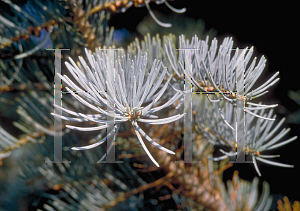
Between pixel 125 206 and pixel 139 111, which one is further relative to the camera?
pixel 125 206

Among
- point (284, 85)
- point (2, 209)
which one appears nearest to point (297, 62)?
point (284, 85)

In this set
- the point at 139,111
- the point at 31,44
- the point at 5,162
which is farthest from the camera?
the point at 5,162

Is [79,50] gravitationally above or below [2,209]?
above

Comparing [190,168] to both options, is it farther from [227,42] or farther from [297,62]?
[297,62]

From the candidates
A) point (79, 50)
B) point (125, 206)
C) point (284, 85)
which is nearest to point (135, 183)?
point (125, 206)

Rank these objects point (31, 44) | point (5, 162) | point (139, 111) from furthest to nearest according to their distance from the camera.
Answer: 1. point (5, 162)
2. point (31, 44)
3. point (139, 111)

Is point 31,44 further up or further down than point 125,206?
further up

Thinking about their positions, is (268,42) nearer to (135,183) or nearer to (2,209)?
(135,183)

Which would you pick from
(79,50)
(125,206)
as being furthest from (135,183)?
(79,50)

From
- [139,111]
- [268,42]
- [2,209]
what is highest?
[268,42]

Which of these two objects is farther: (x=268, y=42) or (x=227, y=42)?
(x=268, y=42)
